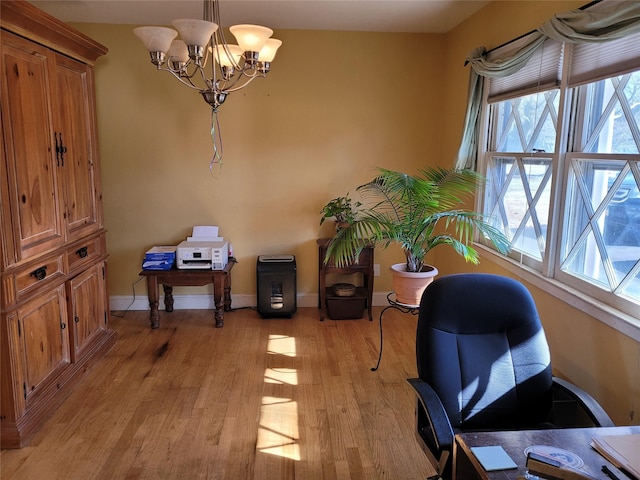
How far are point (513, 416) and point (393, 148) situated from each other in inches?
121

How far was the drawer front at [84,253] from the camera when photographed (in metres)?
3.10

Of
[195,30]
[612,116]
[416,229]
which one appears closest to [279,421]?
[416,229]

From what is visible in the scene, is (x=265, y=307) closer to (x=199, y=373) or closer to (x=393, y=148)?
(x=199, y=373)

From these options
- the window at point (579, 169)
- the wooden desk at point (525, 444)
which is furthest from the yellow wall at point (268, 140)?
the wooden desk at point (525, 444)

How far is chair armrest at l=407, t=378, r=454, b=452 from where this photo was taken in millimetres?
1654

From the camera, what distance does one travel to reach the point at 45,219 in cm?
277

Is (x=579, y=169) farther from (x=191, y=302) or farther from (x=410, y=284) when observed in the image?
(x=191, y=302)

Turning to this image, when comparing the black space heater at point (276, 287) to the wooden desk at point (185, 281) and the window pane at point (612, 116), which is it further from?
the window pane at point (612, 116)

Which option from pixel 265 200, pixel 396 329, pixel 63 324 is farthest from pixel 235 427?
pixel 265 200

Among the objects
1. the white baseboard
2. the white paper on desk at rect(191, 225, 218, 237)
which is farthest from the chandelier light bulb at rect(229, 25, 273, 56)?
the white baseboard

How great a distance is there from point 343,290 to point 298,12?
2.36m

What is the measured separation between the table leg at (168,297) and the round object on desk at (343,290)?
154 cm

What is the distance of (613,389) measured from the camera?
2082mm

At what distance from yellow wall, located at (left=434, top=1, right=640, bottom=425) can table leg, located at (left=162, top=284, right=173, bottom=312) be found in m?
2.68
